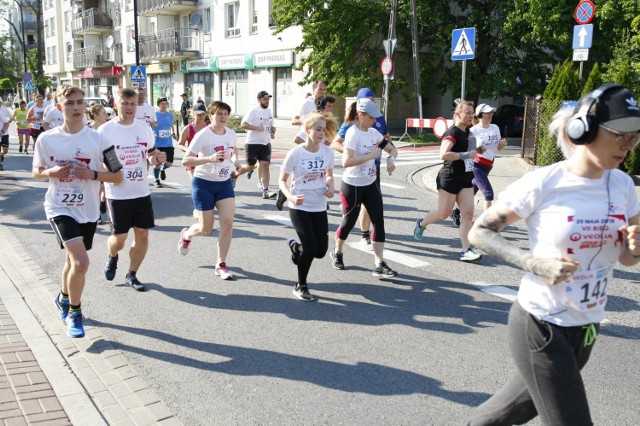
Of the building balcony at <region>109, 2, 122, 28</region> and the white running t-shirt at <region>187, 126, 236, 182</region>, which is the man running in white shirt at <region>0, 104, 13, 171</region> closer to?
the white running t-shirt at <region>187, 126, 236, 182</region>

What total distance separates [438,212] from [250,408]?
4.18 metres

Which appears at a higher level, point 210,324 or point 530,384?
point 530,384

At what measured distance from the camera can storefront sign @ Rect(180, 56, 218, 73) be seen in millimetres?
36469

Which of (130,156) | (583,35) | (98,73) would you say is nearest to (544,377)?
(130,156)

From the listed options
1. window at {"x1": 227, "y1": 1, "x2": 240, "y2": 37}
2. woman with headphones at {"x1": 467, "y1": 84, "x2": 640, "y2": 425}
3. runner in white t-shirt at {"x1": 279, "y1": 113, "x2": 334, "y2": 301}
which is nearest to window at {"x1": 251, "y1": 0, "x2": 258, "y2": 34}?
window at {"x1": 227, "y1": 1, "x2": 240, "y2": 37}

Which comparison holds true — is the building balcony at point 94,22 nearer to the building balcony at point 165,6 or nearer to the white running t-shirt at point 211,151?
the building balcony at point 165,6

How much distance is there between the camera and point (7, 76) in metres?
72.0

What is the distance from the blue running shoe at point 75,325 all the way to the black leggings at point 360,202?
2.95 metres

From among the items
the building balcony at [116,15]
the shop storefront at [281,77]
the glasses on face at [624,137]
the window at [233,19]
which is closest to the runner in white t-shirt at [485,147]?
the glasses on face at [624,137]

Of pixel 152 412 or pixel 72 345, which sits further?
pixel 72 345

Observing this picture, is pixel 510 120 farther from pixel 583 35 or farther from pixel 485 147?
pixel 485 147

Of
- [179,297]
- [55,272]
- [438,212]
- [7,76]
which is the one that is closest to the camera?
[179,297]

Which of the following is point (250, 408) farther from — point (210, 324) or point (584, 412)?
point (584, 412)

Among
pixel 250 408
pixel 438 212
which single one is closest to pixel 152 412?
pixel 250 408
